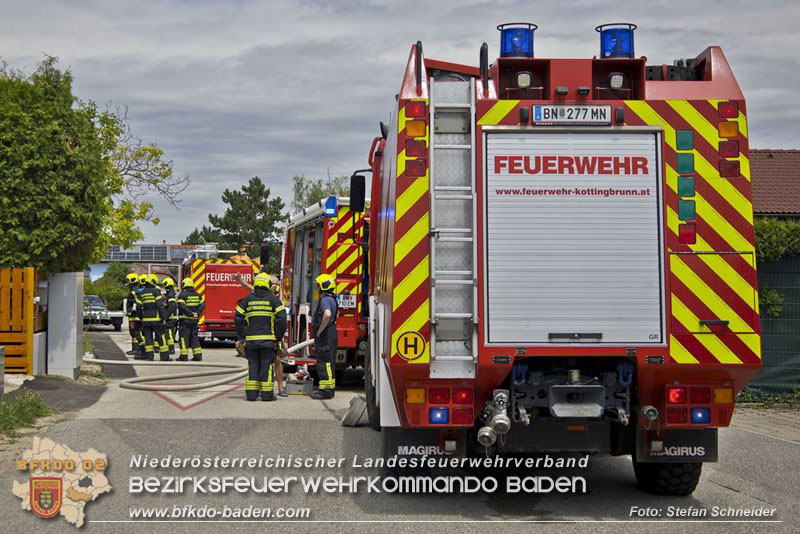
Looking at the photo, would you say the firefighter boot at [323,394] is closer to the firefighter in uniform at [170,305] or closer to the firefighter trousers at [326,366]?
the firefighter trousers at [326,366]

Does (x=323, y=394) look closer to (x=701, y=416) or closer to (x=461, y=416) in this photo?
(x=461, y=416)

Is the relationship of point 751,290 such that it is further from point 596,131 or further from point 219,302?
point 219,302

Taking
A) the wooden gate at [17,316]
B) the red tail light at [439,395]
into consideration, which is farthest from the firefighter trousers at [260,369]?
the red tail light at [439,395]

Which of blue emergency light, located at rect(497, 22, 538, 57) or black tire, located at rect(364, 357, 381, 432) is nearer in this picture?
blue emergency light, located at rect(497, 22, 538, 57)

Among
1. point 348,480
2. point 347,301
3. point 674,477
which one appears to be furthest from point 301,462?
point 347,301

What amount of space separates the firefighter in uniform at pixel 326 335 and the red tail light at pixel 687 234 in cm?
681

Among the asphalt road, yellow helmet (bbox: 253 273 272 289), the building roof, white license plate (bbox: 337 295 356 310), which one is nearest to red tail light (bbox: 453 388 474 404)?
the asphalt road

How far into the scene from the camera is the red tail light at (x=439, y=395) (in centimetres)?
606

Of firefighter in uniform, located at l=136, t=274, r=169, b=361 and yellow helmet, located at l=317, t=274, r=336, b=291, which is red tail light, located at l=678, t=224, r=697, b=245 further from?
firefighter in uniform, located at l=136, t=274, r=169, b=361

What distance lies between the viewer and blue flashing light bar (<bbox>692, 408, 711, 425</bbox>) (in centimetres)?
610

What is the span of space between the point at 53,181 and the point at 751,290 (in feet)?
32.5

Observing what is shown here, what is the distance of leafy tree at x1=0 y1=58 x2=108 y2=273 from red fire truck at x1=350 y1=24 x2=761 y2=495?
821 centimetres

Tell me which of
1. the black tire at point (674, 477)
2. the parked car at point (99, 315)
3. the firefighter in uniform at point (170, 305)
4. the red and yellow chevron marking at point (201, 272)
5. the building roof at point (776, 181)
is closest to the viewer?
the black tire at point (674, 477)

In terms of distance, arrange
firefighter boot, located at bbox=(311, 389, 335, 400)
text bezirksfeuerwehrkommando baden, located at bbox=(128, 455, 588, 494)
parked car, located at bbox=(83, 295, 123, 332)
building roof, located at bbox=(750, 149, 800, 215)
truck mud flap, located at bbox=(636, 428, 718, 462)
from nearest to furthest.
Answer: truck mud flap, located at bbox=(636, 428, 718, 462), text bezirksfeuerwehrkommando baden, located at bbox=(128, 455, 588, 494), firefighter boot, located at bbox=(311, 389, 335, 400), building roof, located at bbox=(750, 149, 800, 215), parked car, located at bbox=(83, 295, 123, 332)
